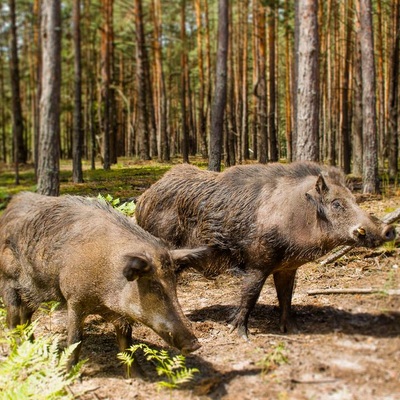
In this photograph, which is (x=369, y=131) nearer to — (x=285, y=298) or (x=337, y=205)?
(x=337, y=205)

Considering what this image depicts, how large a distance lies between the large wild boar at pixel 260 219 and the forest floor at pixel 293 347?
0.41 metres

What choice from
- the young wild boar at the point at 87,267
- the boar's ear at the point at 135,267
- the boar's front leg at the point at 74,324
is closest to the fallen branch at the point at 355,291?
the young wild boar at the point at 87,267

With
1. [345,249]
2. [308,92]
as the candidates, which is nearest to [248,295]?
[345,249]

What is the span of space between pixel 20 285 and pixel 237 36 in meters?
27.8

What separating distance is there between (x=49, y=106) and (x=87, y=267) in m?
8.01

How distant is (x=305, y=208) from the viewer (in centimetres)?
521

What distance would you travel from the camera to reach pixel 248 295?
537 centimetres

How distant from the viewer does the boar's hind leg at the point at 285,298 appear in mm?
5256

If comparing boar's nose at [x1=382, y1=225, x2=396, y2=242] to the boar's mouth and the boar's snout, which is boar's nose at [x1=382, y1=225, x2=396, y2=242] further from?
the boar's mouth

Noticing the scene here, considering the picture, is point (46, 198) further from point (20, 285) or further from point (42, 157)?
point (42, 157)

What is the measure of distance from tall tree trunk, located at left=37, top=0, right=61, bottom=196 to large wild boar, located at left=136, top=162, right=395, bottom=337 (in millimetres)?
6011

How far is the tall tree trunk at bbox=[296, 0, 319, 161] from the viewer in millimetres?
8570

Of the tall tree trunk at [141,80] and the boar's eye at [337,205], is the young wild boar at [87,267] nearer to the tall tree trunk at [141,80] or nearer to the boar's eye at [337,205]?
the boar's eye at [337,205]

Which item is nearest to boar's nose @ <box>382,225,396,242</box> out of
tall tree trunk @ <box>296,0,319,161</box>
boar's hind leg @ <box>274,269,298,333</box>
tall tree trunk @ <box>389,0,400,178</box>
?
boar's hind leg @ <box>274,269,298,333</box>
